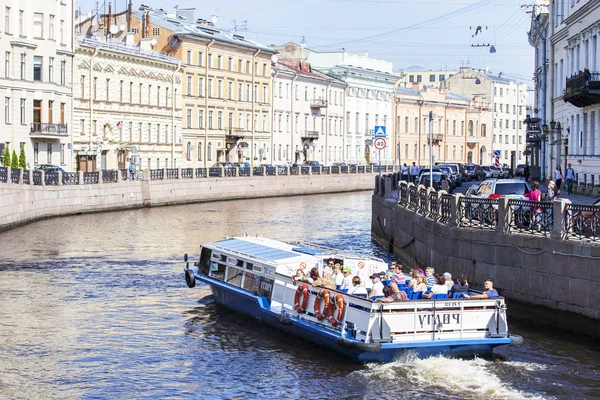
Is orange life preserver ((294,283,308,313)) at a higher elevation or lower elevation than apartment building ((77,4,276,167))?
lower

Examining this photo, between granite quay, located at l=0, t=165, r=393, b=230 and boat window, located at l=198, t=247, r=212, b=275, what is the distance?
16.5 meters

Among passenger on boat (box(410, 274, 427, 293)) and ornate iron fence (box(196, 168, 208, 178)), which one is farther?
ornate iron fence (box(196, 168, 208, 178))

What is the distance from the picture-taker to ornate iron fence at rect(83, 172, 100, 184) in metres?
49.3

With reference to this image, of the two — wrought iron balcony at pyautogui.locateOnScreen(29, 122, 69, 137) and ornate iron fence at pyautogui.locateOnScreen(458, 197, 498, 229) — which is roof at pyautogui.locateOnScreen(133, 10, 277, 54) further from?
ornate iron fence at pyautogui.locateOnScreen(458, 197, 498, 229)

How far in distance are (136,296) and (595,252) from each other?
Result: 1036 cm

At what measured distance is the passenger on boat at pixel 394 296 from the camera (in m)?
17.5

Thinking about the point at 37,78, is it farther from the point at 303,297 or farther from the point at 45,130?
the point at 303,297

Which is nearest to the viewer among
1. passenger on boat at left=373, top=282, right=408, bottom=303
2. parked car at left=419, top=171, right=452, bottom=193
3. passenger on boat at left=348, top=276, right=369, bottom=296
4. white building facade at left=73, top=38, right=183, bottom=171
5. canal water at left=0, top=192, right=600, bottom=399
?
canal water at left=0, top=192, right=600, bottom=399

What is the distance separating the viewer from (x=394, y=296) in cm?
1773

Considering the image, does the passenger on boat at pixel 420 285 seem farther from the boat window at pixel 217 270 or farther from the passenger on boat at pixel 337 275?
the boat window at pixel 217 270

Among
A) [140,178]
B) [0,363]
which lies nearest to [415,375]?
[0,363]

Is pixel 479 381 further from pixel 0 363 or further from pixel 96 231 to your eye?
pixel 96 231

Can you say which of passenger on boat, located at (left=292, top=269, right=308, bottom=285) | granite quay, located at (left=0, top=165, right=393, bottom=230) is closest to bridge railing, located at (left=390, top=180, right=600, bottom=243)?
passenger on boat, located at (left=292, top=269, right=308, bottom=285)

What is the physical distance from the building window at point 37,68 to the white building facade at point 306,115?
31073 millimetres
